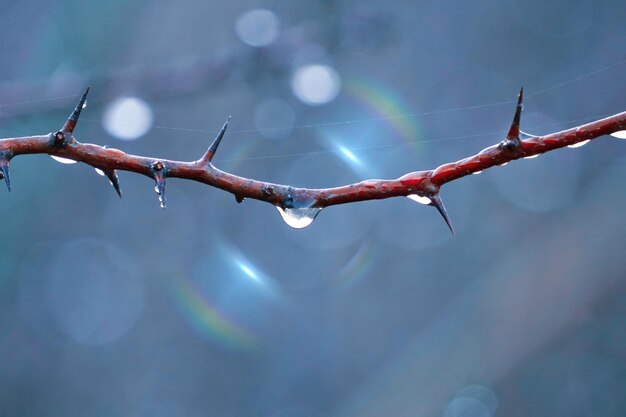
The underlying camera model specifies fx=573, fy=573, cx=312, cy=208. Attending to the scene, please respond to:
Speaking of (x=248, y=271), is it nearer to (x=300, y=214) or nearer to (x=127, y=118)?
(x=127, y=118)

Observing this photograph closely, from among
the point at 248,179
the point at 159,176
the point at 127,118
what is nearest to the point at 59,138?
the point at 159,176

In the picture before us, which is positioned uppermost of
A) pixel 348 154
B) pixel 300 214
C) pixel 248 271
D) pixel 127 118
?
pixel 127 118

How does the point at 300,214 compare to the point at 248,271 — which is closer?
the point at 300,214

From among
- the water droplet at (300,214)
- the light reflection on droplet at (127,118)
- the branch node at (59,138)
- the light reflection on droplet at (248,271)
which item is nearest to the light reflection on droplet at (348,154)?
the light reflection on droplet at (248,271)

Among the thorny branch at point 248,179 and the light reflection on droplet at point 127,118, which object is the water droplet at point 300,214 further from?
the light reflection on droplet at point 127,118

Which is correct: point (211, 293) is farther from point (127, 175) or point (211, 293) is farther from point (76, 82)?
point (76, 82)

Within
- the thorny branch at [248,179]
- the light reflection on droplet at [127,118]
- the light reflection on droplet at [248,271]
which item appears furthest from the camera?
the light reflection on droplet at [248,271]

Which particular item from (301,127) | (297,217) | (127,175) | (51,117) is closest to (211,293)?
(127,175)

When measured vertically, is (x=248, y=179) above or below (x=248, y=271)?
below

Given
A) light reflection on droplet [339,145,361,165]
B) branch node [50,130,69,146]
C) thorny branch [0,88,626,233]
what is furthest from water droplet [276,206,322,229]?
light reflection on droplet [339,145,361,165]
